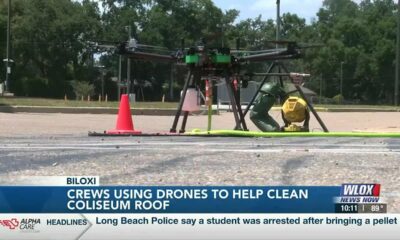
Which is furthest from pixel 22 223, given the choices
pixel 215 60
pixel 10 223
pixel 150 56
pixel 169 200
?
pixel 150 56

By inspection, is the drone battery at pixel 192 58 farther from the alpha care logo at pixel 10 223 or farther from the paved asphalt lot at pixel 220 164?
the alpha care logo at pixel 10 223

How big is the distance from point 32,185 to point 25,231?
236mm

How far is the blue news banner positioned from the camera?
3.08m

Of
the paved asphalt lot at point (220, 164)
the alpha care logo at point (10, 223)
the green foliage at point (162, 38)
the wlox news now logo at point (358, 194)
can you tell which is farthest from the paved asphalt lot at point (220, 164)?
the green foliage at point (162, 38)

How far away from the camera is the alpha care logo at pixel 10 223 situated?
3074 mm

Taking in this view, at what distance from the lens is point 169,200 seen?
3111 mm

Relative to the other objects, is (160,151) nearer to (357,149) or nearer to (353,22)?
(357,149)

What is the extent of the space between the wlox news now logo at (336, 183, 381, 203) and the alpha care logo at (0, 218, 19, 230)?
1.59m

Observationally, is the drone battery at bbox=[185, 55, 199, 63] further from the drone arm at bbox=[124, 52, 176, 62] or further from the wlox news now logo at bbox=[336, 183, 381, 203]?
the wlox news now logo at bbox=[336, 183, 381, 203]

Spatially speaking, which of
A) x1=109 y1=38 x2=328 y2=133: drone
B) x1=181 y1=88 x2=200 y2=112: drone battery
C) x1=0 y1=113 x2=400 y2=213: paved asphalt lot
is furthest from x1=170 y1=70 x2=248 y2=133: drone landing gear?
x1=0 y1=113 x2=400 y2=213: paved asphalt lot

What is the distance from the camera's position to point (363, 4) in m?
122

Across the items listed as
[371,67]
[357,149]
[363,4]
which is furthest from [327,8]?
[357,149]

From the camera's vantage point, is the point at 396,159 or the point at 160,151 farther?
the point at 160,151

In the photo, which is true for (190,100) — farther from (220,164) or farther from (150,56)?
(220,164)
